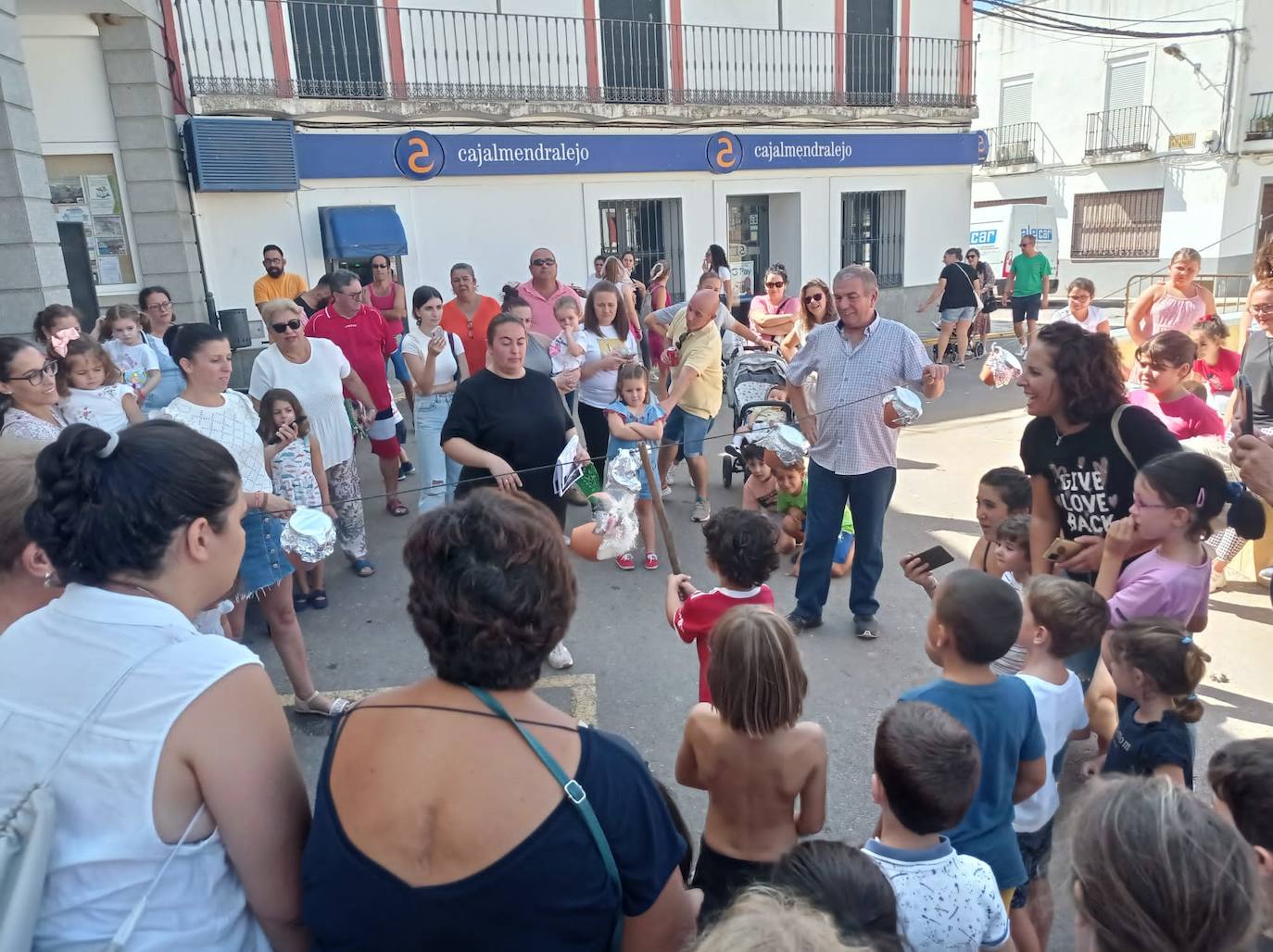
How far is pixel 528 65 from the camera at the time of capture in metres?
13.7

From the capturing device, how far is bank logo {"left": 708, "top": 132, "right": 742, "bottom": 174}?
14875mm

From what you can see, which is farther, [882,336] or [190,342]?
[882,336]

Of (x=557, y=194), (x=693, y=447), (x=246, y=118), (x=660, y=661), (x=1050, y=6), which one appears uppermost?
(x=1050, y=6)

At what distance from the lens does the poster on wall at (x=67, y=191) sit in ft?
33.3

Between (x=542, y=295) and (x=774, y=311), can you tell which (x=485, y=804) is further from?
(x=774, y=311)

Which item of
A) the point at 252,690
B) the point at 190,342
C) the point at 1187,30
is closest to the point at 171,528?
the point at 252,690

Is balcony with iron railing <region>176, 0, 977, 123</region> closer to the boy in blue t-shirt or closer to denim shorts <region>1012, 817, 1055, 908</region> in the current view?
the boy in blue t-shirt

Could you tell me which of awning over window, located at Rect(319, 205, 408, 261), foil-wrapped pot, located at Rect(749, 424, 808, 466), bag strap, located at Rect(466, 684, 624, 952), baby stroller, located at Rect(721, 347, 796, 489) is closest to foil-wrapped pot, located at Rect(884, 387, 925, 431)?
foil-wrapped pot, located at Rect(749, 424, 808, 466)

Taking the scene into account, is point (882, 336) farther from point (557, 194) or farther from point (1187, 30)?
point (1187, 30)

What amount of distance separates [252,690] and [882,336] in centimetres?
373

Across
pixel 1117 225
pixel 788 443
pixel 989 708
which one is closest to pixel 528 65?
pixel 788 443

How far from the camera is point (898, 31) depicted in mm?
16672

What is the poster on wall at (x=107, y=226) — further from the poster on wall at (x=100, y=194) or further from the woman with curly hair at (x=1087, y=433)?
the woman with curly hair at (x=1087, y=433)

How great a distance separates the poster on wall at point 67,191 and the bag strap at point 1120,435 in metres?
11.4
